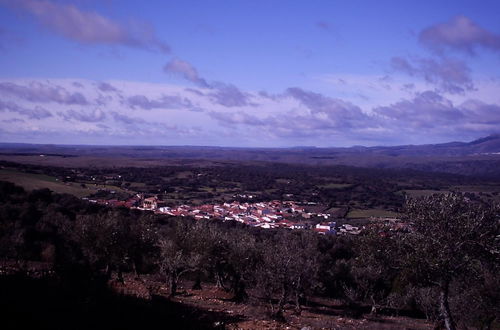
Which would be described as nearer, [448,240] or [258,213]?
[448,240]

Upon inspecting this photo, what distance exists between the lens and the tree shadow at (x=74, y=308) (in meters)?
9.52

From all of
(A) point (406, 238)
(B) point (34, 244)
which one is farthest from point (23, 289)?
(B) point (34, 244)

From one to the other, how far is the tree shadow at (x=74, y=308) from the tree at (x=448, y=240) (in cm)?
804

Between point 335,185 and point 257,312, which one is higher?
point 257,312

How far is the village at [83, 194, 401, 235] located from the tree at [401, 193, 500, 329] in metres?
36.5

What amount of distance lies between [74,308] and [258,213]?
60.9 meters

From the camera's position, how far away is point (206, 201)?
82.9 metres

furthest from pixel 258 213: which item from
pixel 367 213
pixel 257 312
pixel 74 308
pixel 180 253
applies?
pixel 74 308

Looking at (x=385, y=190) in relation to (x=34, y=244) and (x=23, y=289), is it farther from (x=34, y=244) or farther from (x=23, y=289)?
(x=23, y=289)

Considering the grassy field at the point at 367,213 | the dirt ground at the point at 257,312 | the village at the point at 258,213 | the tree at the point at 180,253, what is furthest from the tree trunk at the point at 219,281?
the grassy field at the point at 367,213

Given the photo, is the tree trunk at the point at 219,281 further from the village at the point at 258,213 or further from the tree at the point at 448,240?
the village at the point at 258,213

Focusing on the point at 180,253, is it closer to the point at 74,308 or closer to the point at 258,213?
the point at 74,308

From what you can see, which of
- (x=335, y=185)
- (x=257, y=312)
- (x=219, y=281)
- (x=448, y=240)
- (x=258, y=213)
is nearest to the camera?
(x=448, y=240)

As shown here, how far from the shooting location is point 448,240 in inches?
601
